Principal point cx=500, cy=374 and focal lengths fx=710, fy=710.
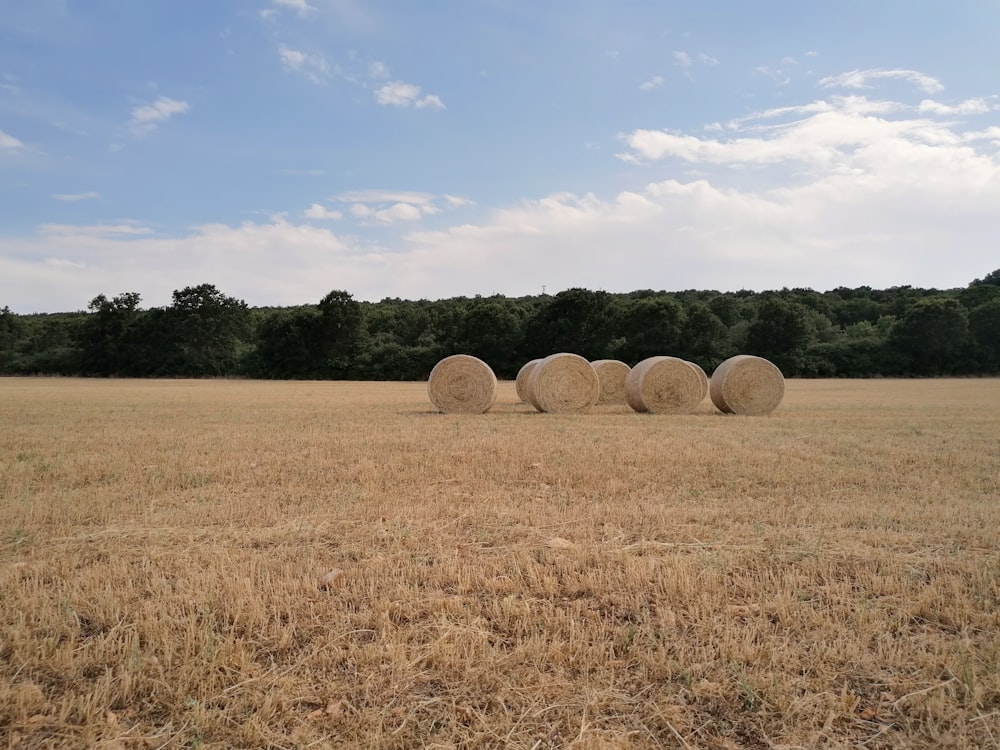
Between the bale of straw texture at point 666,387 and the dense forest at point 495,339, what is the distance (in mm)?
26354

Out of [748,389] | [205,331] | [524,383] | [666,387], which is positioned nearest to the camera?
[666,387]

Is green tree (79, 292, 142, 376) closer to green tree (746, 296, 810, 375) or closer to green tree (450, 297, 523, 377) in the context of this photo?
green tree (450, 297, 523, 377)

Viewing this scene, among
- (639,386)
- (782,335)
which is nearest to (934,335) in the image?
(782,335)

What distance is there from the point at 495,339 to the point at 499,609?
41.9m

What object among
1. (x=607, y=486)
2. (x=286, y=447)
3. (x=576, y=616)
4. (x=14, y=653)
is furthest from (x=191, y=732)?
(x=286, y=447)

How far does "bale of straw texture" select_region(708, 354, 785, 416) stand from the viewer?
17.5 m

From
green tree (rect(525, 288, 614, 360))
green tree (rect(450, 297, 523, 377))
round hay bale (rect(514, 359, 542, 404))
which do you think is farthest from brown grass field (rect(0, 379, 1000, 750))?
green tree (rect(450, 297, 523, 377))

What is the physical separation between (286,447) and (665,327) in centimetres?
3739

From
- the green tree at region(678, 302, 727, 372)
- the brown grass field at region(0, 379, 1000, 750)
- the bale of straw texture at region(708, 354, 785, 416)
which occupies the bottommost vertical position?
the brown grass field at region(0, 379, 1000, 750)

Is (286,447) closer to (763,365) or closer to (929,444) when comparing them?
(929,444)

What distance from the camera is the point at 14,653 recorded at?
354 cm

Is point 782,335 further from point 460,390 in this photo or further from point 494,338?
point 460,390

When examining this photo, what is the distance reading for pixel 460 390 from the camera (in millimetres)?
17859

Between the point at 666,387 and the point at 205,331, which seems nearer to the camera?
the point at 666,387
